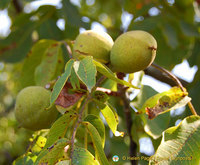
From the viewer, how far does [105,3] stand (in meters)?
3.58

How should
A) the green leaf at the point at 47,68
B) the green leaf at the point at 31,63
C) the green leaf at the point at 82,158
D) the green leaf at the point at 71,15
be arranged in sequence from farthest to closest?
the green leaf at the point at 71,15
the green leaf at the point at 31,63
the green leaf at the point at 47,68
the green leaf at the point at 82,158

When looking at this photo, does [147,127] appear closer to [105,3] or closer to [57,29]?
[57,29]

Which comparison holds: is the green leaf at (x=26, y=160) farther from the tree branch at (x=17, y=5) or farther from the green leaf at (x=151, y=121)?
the tree branch at (x=17, y=5)

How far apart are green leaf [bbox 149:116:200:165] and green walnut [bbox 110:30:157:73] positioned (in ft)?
1.01

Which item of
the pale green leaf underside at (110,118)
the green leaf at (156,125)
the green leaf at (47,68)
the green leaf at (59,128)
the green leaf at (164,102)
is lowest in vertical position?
the green leaf at (156,125)

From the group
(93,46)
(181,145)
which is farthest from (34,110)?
(181,145)

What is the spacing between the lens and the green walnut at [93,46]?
129cm

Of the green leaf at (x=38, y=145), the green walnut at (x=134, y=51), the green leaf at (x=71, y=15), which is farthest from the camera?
the green leaf at (x=71, y=15)

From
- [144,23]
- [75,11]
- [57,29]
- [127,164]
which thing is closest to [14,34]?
[57,29]

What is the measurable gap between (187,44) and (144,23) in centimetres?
74

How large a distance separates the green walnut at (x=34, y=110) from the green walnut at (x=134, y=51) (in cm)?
39

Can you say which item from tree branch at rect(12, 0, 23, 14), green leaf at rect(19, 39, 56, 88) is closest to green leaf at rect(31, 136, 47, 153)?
green leaf at rect(19, 39, 56, 88)

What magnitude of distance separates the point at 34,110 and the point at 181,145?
661mm

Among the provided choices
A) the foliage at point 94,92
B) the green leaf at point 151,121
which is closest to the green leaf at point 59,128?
the foliage at point 94,92
